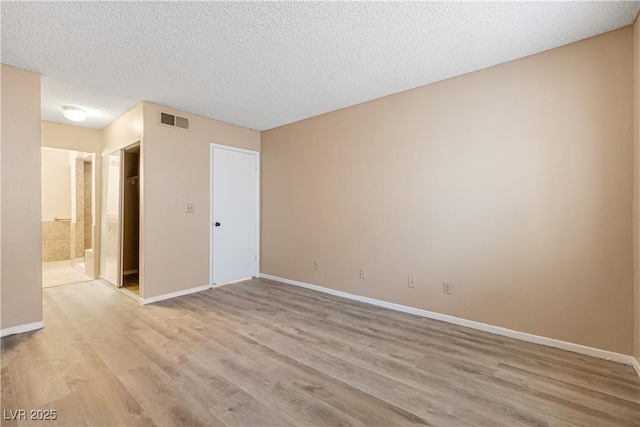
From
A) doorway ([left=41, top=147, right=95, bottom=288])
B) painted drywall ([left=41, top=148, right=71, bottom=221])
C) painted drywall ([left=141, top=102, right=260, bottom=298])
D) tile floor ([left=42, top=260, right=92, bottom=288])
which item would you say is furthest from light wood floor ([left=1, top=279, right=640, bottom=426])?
painted drywall ([left=41, top=148, right=71, bottom=221])

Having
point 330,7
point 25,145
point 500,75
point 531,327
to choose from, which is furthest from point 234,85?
point 531,327

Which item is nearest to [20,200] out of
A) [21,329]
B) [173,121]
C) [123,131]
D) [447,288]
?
[21,329]

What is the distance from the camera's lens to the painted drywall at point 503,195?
2189 millimetres

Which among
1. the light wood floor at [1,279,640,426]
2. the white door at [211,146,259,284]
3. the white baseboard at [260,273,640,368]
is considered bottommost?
the light wood floor at [1,279,640,426]

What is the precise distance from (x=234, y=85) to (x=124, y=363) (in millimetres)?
2832

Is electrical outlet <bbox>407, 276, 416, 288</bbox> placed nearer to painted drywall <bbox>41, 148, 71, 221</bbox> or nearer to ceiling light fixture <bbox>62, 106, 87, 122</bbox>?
ceiling light fixture <bbox>62, 106, 87, 122</bbox>

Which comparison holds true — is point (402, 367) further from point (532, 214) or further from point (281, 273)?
point (281, 273)

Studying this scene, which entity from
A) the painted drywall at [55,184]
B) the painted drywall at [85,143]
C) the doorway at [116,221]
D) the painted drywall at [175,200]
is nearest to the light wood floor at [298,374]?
the painted drywall at [175,200]

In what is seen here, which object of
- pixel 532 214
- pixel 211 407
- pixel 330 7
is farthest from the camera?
pixel 532 214

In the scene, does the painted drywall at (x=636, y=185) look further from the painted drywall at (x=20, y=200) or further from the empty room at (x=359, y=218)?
the painted drywall at (x=20, y=200)

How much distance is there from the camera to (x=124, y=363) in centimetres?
215

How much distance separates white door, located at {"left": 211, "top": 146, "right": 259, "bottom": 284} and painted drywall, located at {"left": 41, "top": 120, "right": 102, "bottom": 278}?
2.13m

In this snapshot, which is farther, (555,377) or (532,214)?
(532,214)

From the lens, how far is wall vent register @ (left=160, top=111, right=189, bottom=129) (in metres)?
3.69
